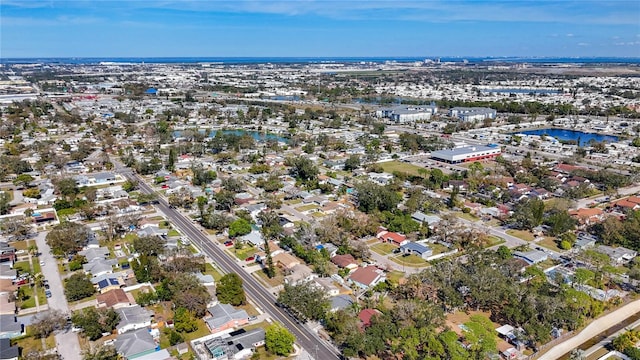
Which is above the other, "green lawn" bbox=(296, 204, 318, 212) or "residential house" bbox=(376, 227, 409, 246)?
"residential house" bbox=(376, 227, 409, 246)

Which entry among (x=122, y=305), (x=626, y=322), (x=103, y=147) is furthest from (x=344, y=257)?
(x=103, y=147)

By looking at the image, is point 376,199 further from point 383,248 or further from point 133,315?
point 133,315

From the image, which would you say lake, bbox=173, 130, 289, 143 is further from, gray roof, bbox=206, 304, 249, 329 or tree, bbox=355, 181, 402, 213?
gray roof, bbox=206, 304, 249, 329

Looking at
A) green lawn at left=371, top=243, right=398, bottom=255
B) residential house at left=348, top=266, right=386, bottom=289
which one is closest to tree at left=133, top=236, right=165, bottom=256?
residential house at left=348, top=266, right=386, bottom=289

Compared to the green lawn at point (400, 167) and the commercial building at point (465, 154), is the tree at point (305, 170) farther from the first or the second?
the commercial building at point (465, 154)

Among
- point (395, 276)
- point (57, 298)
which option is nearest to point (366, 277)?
point (395, 276)

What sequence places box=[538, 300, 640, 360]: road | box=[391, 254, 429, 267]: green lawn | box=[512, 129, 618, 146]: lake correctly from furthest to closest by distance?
1. box=[512, 129, 618, 146]: lake
2. box=[391, 254, 429, 267]: green lawn
3. box=[538, 300, 640, 360]: road
